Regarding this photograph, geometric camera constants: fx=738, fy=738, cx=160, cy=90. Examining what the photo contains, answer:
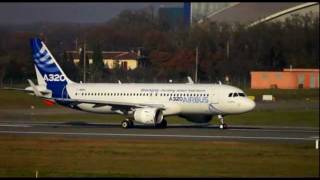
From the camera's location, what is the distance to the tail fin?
52469mm

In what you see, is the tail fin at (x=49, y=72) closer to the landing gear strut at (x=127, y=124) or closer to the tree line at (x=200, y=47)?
the landing gear strut at (x=127, y=124)

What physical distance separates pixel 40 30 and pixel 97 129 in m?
43.8

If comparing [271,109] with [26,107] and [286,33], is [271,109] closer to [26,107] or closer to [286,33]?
[26,107]

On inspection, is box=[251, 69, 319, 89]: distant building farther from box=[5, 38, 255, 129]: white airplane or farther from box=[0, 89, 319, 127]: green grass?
box=[5, 38, 255, 129]: white airplane

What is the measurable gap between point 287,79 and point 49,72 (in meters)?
57.8

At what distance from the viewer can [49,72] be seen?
175 feet

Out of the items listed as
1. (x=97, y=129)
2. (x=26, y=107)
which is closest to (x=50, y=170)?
(x=97, y=129)

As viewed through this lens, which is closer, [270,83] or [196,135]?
[196,135]

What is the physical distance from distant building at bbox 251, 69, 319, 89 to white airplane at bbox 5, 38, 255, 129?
56498 millimetres

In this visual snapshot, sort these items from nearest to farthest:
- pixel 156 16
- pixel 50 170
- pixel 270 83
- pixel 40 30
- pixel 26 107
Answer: pixel 50 170, pixel 26 107, pixel 40 30, pixel 270 83, pixel 156 16

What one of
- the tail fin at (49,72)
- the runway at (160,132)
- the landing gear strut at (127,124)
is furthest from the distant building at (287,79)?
the landing gear strut at (127,124)

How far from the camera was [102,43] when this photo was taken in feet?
386

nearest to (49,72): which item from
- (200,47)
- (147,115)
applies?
(147,115)

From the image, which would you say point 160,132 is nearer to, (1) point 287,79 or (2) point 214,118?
(2) point 214,118
